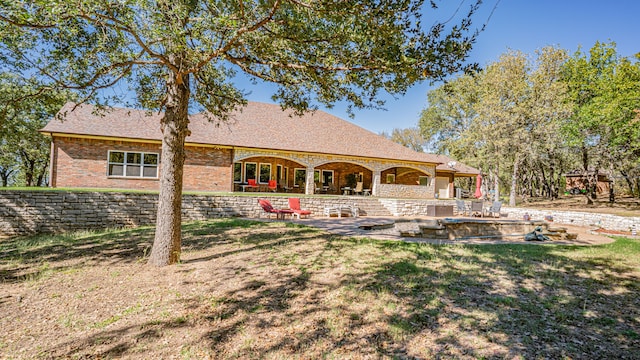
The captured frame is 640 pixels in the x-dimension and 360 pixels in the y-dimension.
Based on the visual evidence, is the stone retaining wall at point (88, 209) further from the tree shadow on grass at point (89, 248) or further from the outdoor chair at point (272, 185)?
the outdoor chair at point (272, 185)

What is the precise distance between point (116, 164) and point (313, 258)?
15060 millimetres

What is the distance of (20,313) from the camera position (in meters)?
4.23

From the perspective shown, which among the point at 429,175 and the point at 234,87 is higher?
the point at 234,87

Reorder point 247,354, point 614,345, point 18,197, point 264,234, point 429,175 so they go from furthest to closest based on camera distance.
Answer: point 429,175 < point 18,197 < point 264,234 < point 614,345 < point 247,354

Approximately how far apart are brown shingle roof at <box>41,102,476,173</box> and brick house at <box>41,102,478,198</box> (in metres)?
0.05

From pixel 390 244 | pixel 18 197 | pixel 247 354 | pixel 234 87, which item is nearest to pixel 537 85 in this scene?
pixel 390 244

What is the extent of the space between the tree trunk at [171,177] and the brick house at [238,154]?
587 centimetres

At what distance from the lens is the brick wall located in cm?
1554

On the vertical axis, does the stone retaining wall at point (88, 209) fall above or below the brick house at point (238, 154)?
below

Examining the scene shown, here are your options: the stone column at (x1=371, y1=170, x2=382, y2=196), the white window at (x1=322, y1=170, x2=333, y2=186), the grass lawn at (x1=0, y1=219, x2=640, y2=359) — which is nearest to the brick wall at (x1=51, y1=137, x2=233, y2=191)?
the white window at (x1=322, y1=170, x2=333, y2=186)

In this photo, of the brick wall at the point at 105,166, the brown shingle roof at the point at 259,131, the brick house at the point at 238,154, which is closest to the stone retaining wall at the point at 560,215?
the brick house at the point at 238,154

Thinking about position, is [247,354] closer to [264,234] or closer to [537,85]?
[264,234]

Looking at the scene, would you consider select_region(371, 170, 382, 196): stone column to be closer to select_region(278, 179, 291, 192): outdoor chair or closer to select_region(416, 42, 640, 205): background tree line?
select_region(278, 179, 291, 192): outdoor chair

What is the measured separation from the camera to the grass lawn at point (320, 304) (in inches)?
137
